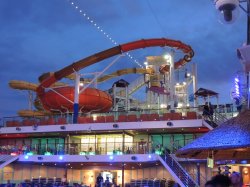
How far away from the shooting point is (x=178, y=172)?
2592cm

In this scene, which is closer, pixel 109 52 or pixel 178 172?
pixel 178 172

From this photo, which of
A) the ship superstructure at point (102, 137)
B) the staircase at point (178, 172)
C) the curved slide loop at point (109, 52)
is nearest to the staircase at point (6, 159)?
the ship superstructure at point (102, 137)

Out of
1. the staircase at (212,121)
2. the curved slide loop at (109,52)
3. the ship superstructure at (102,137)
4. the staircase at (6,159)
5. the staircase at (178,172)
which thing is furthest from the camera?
the curved slide loop at (109,52)

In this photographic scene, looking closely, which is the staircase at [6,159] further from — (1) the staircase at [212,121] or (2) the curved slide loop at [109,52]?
(1) the staircase at [212,121]

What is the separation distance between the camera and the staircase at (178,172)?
2482 cm

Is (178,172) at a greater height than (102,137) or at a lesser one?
lesser

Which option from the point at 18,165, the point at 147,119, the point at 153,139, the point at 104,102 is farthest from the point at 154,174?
the point at 18,165

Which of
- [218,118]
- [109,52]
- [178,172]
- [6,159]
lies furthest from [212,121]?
[6,159]

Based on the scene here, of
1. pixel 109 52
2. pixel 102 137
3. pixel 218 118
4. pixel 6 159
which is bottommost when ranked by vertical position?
pixel 6 159

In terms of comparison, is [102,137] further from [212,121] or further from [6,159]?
[212,121]

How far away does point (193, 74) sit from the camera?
46000mm

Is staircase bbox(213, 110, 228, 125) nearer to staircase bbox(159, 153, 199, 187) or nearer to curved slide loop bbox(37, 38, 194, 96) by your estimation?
staircase bbox(159, 153, 199, 187)

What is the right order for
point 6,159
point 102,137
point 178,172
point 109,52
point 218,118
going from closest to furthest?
point 178,172 < point 218,118 < point 6,159 < point 109,52 < point 102,137

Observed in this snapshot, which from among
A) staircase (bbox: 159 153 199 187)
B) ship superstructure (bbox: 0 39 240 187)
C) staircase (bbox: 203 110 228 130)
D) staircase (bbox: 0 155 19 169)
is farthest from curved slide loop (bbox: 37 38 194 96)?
staircase (bbox: 159 153 199 187)
